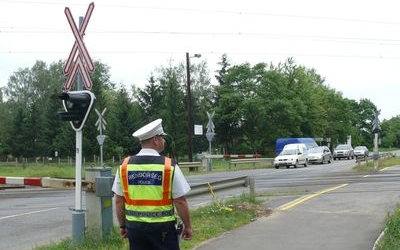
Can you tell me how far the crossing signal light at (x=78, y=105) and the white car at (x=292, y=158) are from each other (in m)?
33.5

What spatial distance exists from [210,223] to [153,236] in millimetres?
6100

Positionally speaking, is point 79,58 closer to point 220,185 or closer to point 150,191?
point 150,191

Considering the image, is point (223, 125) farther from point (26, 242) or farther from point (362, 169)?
point (26, 242)

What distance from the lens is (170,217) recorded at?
15.6 feet

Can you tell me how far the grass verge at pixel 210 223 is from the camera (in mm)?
8125

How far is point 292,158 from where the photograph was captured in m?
40.6

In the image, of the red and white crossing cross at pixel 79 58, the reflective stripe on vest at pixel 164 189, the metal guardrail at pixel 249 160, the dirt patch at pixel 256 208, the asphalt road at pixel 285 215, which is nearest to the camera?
the reflective stripe on vest at pixel 164 189

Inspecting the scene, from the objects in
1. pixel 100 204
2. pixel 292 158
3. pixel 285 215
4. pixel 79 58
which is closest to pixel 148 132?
pixel 100 204

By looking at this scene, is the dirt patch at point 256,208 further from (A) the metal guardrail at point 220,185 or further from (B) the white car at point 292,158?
(B) the white car at point 292,158

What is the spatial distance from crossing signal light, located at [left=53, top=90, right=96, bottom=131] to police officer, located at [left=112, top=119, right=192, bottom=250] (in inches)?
131

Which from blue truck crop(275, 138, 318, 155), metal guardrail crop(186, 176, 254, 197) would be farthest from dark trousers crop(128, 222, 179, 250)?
blue truck crop(275, 138, 318, 155)

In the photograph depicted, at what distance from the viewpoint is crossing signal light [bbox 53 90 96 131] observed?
7902mm

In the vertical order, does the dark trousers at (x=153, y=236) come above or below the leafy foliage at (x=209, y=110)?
below

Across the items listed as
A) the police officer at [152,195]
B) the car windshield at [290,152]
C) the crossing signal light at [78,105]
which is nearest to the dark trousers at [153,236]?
the police officer at [152,195]
